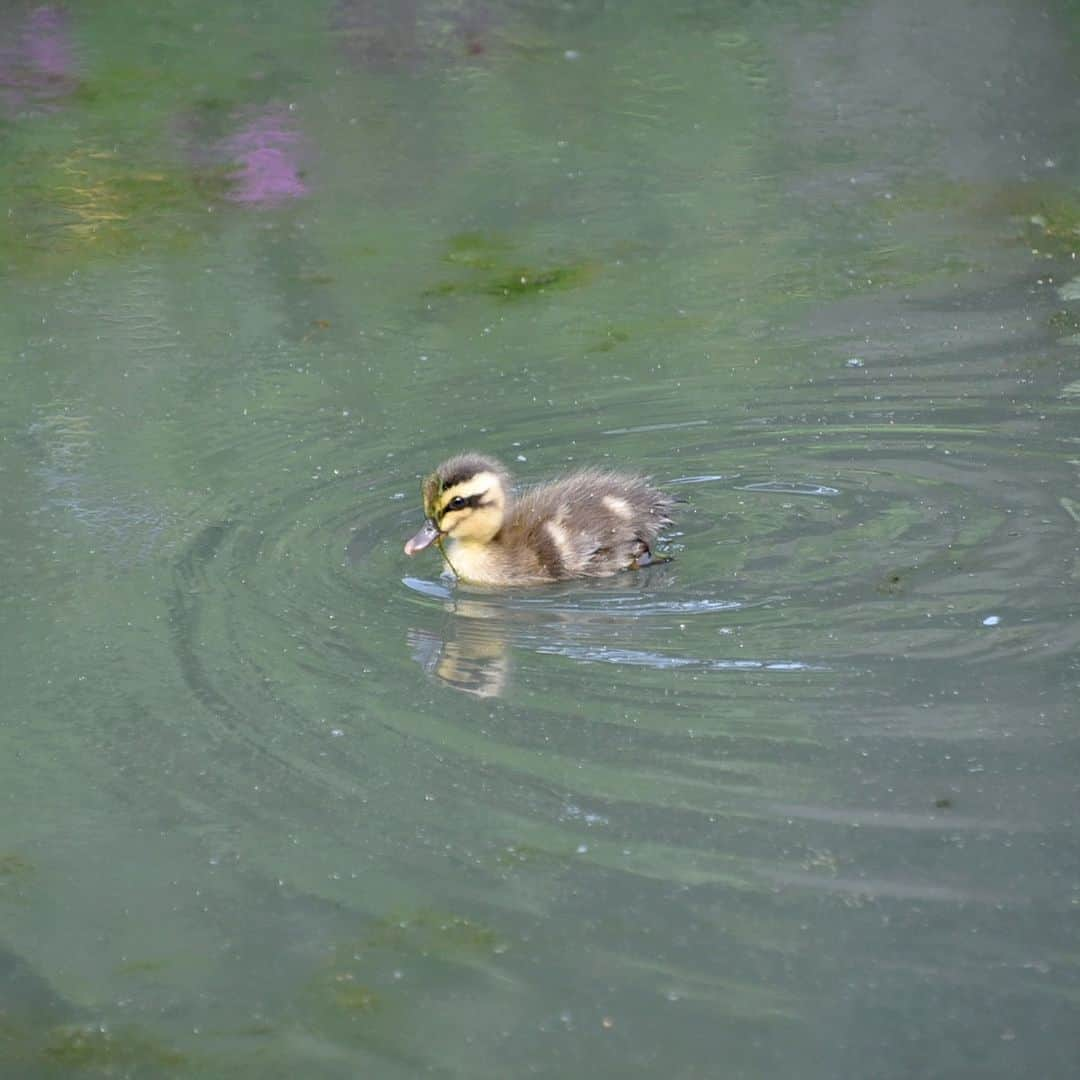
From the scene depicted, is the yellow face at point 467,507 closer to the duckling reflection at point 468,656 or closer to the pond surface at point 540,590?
the pond surface at point 540,590

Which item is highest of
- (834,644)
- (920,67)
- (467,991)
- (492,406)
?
(467,991)

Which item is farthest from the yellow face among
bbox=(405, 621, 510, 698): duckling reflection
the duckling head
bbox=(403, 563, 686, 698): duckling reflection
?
bbox=(405, 621, 510, 698): duckling reflection

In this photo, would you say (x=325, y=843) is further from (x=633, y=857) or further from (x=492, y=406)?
(x=492, y=406)

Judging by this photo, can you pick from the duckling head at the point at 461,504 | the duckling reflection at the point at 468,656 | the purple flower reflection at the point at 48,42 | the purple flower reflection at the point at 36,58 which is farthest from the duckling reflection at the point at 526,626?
the purple flower reflection at the point at 48,42

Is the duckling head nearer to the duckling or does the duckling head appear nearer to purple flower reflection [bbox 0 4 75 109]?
the duckling

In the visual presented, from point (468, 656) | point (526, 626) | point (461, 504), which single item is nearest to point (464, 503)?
point (461, 504)

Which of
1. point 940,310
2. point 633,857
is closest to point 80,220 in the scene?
point 940,310

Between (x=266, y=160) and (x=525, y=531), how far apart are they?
12.7ft

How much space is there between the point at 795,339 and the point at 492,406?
1091 mm

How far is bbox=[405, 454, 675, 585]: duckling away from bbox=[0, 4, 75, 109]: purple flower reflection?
15.8 feet

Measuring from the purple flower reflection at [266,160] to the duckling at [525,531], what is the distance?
335 centimetres

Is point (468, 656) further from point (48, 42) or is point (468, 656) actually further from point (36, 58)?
point (48, 42)

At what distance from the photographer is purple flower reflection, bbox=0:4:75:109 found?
8938mm

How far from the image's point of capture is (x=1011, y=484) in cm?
512
